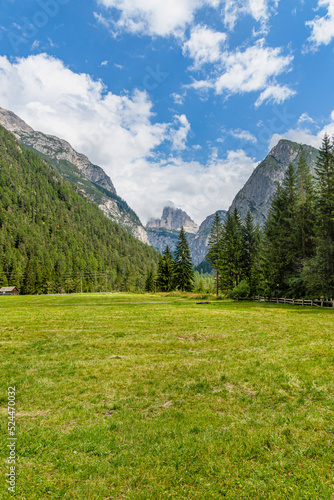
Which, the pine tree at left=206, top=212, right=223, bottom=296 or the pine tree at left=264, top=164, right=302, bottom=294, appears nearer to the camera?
the pine tree at left=264, top=164, right=302, bottom=294

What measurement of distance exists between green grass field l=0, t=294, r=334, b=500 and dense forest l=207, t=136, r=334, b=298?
956 inches

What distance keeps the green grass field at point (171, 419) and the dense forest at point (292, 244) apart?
24.3m

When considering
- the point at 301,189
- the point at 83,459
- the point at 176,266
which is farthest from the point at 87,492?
the point at 176,266

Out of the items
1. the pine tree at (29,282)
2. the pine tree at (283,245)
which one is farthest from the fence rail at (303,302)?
the pine tree at (29,282)

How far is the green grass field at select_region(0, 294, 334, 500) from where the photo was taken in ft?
16.0

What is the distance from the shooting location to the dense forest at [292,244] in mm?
35312

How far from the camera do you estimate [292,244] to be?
1688 inches

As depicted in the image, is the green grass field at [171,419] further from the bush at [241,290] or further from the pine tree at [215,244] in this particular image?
the pine tree at [215,244]

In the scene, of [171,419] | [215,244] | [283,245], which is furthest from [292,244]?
[171,419]

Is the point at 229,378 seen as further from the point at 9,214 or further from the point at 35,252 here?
the point at 9,214

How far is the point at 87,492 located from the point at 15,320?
22.6 m

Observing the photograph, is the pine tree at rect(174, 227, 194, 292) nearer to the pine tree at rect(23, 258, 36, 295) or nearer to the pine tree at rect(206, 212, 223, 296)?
the pine tree at rect(206, 212, 223, 296)

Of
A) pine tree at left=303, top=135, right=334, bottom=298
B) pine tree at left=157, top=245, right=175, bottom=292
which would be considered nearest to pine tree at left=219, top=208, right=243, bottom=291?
pine tree at left=303, top=135, right=334, bottom=298

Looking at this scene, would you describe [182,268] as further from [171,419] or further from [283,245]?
[171,419]
